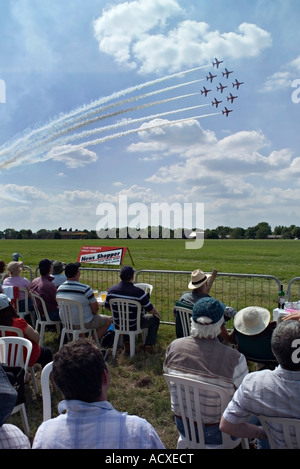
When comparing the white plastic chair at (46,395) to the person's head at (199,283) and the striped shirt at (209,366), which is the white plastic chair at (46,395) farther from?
the person's head at (199,283)

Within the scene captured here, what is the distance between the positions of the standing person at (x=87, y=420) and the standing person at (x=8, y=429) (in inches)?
17.1

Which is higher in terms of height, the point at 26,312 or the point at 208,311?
the point at 208,311

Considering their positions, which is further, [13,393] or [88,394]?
[13,393]

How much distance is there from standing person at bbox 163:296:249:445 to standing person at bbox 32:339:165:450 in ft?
3.75

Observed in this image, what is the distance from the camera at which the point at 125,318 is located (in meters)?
6.76

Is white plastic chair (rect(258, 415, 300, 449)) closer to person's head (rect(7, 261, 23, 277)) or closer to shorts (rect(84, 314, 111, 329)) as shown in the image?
shorts (rect(84, 314, 111, 329))

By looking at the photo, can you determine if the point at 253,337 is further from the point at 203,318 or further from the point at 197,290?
the point at 203,318

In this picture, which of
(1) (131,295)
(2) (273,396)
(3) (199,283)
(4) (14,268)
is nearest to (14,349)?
(1) (131,295)

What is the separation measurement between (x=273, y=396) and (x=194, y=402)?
2.63 feet

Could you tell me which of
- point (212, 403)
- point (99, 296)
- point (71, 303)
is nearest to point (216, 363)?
point (212, 403)

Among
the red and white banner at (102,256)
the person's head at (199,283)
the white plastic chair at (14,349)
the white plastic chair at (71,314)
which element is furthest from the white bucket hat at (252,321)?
the red and white banner at (102,256)

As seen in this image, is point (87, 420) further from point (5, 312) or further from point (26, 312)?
point (26, 312)
